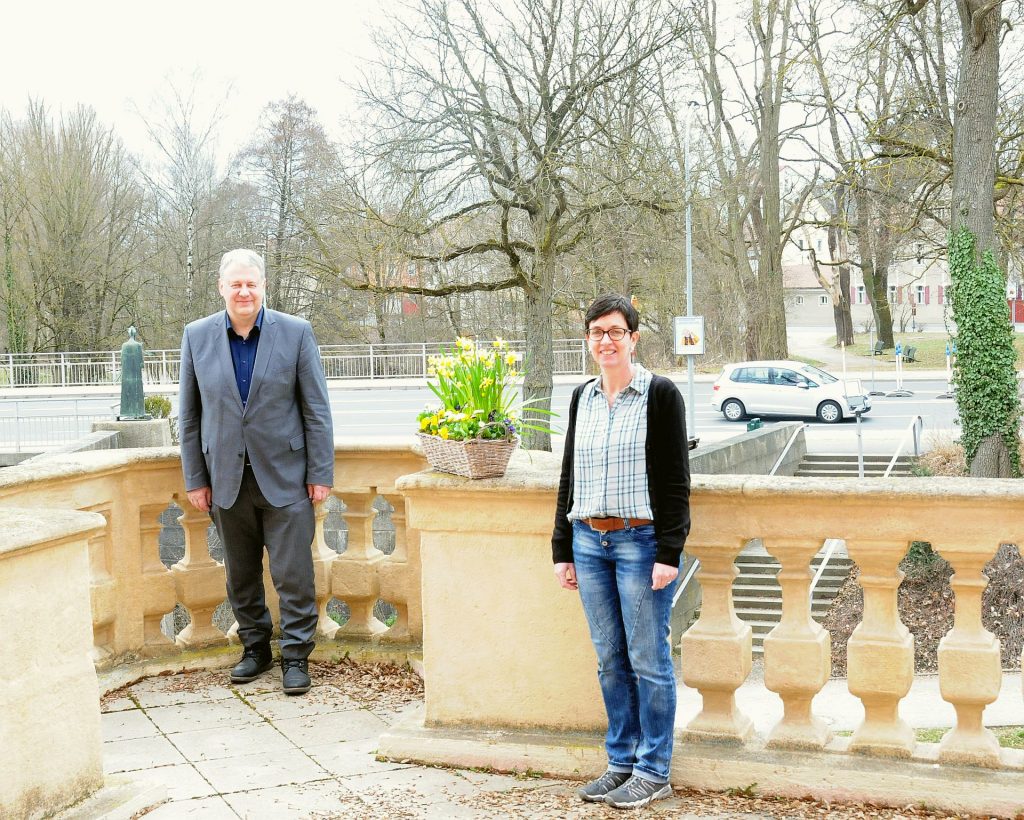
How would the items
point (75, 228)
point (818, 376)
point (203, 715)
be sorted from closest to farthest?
point (203, 715)
point (818, 376)
point (75, 228)

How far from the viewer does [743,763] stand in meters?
3.35

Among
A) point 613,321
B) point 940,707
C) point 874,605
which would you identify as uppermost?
point 613,321

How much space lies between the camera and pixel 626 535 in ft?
10.8

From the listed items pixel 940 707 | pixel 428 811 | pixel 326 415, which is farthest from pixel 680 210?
pixel 428 811

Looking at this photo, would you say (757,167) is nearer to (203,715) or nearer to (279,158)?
(279,158)

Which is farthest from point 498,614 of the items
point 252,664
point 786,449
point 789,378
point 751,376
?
point 751,376

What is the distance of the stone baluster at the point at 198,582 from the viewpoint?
4.87 meters

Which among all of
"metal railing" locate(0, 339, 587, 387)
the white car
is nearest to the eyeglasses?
the white car

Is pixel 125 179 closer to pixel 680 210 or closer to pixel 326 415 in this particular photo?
pixel 680 210

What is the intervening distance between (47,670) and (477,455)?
1.45 meters

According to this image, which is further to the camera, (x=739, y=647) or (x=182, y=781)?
(x=182, y=781)

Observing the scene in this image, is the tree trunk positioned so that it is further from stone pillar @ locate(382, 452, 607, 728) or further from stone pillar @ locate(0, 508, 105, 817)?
stone pillar @ locate(0, 508, 105, 817)

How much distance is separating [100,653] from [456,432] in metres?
2.09

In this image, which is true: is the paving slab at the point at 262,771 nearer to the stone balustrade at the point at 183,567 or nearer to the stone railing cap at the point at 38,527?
the stone railing cap at the point at 38,527
